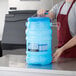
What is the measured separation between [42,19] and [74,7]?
29.3 inches

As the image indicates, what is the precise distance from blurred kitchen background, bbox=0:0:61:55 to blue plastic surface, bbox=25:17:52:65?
1405mm

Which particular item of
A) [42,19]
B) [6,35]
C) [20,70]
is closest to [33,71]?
[20,70]

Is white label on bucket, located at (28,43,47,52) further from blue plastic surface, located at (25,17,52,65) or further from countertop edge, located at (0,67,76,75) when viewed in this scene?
countertop edge, located at (0,67,76,75)

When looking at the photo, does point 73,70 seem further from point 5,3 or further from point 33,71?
point 5,3

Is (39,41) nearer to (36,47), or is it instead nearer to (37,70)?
(36,47)

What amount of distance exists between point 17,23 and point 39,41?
1.62 metres

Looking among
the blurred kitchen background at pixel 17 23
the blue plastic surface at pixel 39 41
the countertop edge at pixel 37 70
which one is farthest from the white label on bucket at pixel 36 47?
the blurred kitchen background at pixel 17 23

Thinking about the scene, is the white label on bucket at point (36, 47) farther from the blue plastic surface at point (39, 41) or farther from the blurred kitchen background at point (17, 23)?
the blurred kitchen background at point (17, 23)

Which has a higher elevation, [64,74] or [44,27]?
[44,27]

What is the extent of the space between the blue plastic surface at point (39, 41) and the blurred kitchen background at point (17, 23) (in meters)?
1.41

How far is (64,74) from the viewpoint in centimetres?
102

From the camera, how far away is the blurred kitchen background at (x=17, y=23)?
2.66 metres

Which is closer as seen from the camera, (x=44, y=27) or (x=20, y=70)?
(x=20, y=70)

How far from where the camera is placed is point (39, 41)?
117 centimetres
